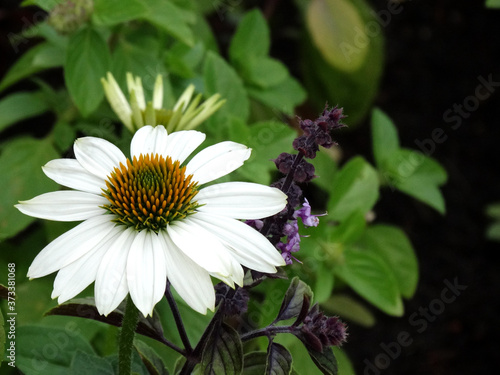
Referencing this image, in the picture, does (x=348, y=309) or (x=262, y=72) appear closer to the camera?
(x=262, y=72)

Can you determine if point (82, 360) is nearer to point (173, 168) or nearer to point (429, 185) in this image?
point (173, 168)

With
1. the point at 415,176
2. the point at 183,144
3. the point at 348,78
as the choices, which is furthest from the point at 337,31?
the point at 183,144

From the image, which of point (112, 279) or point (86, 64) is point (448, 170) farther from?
point (112, 279)

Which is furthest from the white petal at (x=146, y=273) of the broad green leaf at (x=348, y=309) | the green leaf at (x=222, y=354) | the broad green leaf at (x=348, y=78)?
the broad green leaf at (x=348, y=78)

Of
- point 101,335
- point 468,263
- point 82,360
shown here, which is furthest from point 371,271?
point 468,263

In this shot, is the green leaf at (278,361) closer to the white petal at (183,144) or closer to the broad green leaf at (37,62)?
the white petal at (183,144)
